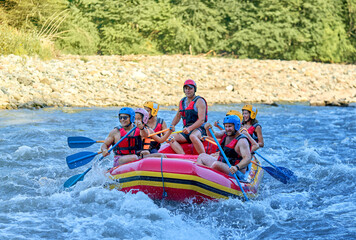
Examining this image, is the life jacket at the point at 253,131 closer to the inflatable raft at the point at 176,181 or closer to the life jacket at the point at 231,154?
the life jacket at the point at 231,154

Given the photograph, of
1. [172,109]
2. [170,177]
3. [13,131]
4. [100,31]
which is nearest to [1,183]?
[170,177]

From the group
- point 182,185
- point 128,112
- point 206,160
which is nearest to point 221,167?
point 206,160

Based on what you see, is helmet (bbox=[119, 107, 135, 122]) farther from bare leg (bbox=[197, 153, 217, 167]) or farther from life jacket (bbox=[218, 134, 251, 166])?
life jacket (bbox=[218, 134, 251, 166])

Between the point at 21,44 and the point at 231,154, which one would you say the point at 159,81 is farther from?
the point at 231,154

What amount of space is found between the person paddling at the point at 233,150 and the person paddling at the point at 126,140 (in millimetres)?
822

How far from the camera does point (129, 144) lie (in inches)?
239

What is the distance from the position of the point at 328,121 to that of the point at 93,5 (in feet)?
50.3

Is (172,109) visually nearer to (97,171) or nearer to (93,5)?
(97,171)

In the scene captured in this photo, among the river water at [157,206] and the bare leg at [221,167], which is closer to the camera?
the river water at [157,206]

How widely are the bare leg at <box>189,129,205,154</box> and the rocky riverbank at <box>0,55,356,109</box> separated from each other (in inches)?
300

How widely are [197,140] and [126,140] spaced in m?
1.05

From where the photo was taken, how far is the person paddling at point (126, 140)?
234 inches

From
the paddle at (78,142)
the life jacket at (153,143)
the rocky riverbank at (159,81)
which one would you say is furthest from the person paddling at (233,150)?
the rocky riverbank at (159,81)

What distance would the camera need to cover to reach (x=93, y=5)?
24.8 meters
